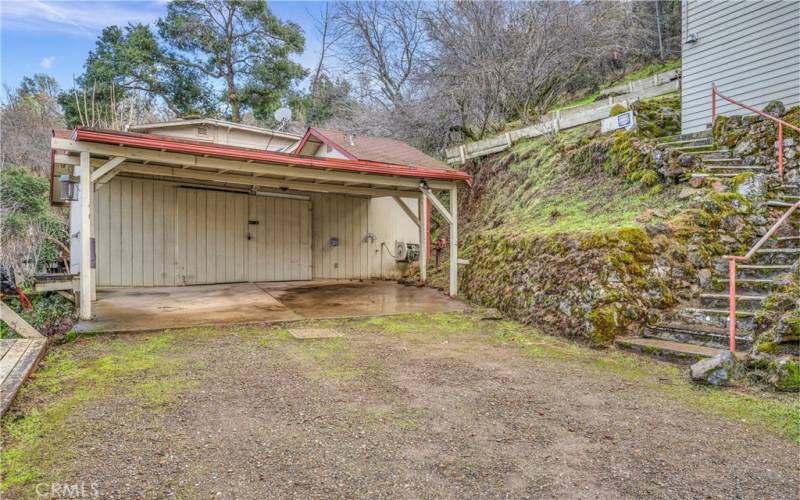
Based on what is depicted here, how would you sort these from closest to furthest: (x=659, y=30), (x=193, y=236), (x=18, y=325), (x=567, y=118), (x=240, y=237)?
(x=18, y=325)
(x=193, y=236)
(x=240, y=237)
(x=567, y=118)
(x=659, y=30)

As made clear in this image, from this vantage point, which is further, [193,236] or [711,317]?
[193,236]

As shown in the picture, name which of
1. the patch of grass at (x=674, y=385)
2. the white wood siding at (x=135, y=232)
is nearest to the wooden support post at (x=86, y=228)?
the white wood siding at (x=135, y=232)

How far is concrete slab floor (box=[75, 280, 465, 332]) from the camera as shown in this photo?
577cm

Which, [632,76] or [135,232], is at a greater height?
[632,76]

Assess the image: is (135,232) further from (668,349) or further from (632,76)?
(632,76)

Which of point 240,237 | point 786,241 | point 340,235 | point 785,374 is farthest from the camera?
point 340,235

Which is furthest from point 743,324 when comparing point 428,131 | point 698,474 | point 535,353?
point 428,131

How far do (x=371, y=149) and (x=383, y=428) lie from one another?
7374mm

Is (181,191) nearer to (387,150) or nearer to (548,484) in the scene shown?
(387,150)

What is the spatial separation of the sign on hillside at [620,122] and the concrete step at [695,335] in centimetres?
451


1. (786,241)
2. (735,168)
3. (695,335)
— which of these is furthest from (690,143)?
(695,335)

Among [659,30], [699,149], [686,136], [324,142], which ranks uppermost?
[659,30]
